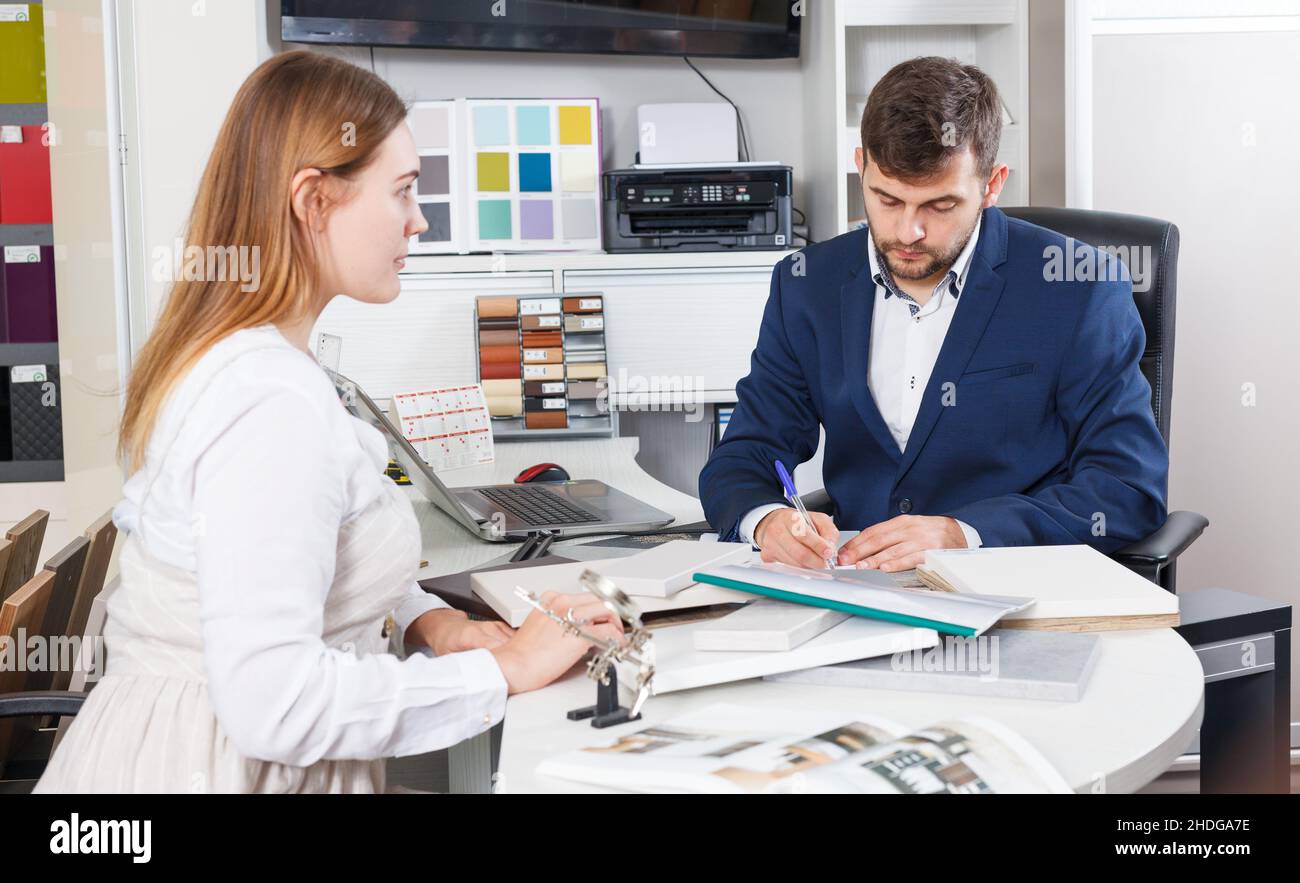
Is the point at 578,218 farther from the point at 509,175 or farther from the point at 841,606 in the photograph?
the point at 841,606

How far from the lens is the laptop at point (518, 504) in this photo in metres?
1.71

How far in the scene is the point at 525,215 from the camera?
316cm

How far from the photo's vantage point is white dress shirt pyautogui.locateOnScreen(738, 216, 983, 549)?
184cm

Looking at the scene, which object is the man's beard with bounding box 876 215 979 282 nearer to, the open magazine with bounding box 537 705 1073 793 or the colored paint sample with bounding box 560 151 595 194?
the open magazine with bounding box 537 705 1073 793

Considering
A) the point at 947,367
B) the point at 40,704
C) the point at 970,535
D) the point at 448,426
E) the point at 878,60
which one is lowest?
the point at 40,704

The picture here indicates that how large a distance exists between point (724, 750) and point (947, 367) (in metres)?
1.07

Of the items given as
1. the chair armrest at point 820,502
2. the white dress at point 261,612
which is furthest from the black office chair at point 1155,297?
the white dress at point 261,612

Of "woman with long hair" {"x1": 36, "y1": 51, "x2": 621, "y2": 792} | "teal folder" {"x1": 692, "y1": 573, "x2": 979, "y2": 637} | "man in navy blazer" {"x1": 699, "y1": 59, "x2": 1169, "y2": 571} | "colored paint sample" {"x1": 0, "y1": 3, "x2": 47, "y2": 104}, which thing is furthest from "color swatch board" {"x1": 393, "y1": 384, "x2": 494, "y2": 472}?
"colored paint sample" {"x1": 0, "y1": 3, "x2": 47, "y2": 104}

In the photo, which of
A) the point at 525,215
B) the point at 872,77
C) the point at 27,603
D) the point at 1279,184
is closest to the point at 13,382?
the point at 525,215

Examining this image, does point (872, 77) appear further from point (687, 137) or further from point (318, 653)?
point (318, 653)

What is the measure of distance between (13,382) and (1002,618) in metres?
3.07

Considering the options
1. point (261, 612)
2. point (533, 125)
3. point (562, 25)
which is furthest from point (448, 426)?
point (261, 612)

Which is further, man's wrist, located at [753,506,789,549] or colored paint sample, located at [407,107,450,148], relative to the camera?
colored paint sample, located at [407,107,450,148]

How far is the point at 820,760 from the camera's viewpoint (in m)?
0.78
